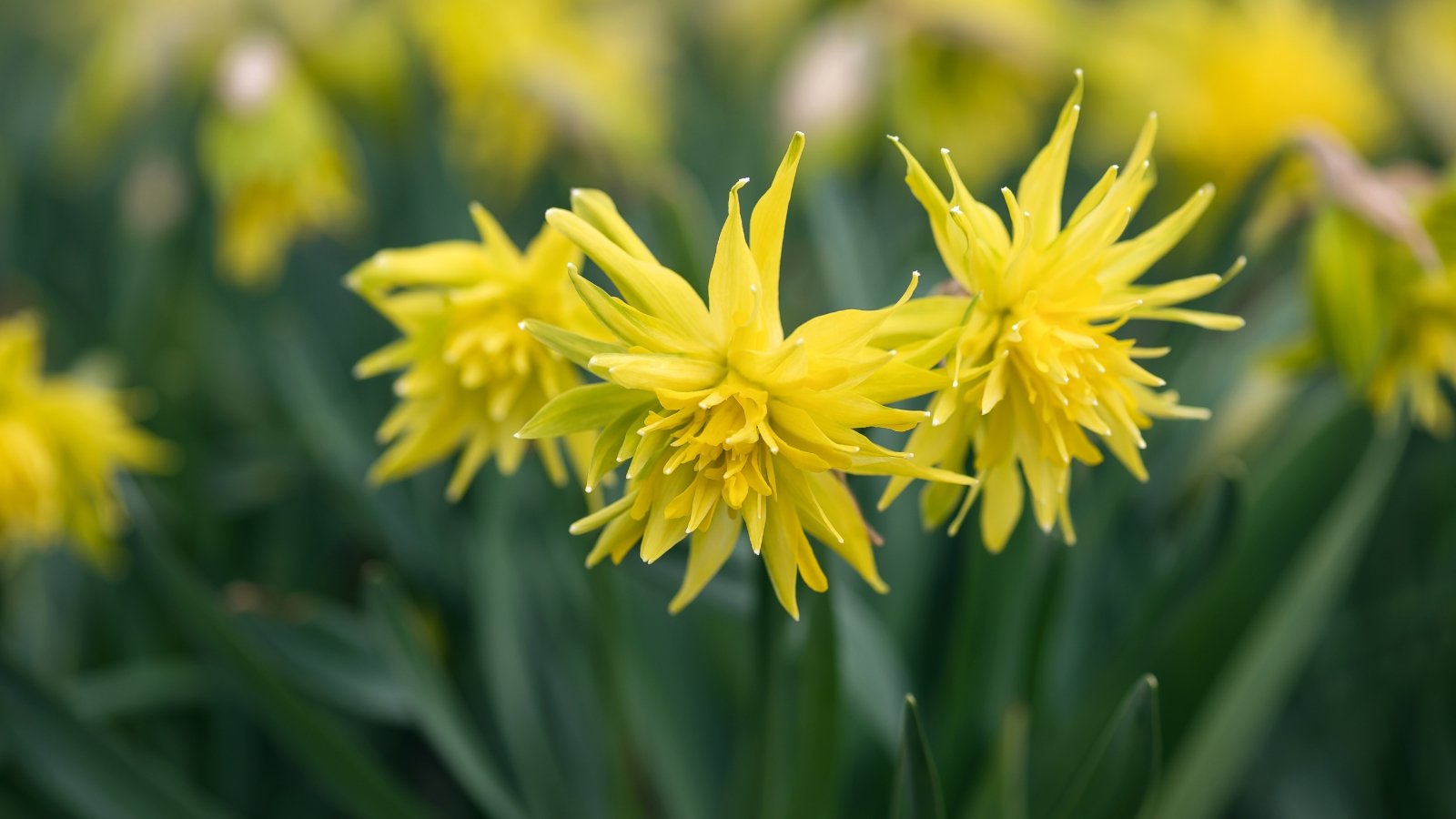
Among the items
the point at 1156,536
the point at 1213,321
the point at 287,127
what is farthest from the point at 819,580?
the point at 287,127

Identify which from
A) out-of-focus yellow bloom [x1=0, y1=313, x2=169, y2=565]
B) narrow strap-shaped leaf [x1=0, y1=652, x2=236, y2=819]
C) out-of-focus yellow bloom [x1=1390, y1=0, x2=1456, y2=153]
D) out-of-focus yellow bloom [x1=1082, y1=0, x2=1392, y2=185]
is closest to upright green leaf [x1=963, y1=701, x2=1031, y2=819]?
narrow strap-shaped leaf [x1=0, y1=652, x2=236, y2=819]

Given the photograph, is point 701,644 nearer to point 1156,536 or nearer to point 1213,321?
point 1156,536

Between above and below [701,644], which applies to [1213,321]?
above

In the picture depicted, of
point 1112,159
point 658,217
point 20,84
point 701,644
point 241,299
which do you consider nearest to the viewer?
point 658,217

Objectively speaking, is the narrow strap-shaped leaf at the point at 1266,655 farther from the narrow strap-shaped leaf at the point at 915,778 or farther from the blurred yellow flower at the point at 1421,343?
the narrow strap-shaped leaf at the point at 915,778

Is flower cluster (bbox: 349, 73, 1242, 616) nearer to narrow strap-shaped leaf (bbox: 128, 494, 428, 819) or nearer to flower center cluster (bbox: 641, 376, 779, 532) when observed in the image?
flower center cluster (bbox: 641, 376, 779, 532)

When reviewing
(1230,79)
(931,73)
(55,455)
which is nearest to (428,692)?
(55,455)
